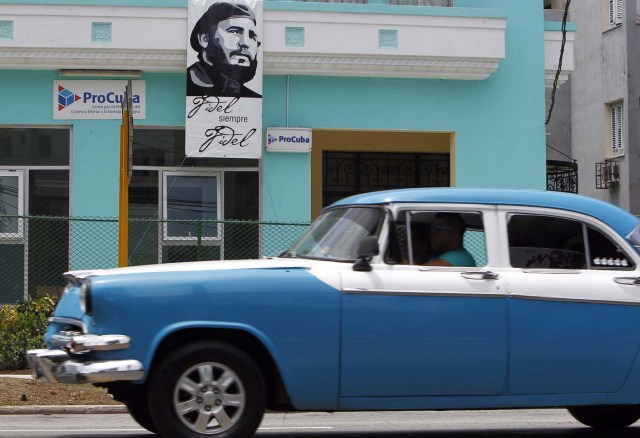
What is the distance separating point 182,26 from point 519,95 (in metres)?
5.49

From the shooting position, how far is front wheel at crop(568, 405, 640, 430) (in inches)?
335

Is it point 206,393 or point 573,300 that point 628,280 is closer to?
point 573,300

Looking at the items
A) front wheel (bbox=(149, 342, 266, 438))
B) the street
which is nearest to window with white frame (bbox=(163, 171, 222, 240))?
the street

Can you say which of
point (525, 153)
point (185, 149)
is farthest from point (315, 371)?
point (525, 153)

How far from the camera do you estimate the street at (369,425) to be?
28.4 feet

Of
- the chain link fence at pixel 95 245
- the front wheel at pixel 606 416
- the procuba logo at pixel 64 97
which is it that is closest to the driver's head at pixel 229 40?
the procuba logo at pixel 64 97

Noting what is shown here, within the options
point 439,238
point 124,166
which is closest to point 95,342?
point 439,238

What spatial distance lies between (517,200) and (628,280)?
921 mm

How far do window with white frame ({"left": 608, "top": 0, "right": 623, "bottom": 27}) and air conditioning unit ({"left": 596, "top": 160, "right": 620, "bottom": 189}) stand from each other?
343 centimetres

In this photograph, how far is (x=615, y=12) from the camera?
27.2 m

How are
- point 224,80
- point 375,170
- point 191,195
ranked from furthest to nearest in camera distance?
point 375,170 < point 191,195 < point 224,80

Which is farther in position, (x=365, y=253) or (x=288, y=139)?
(x=288, y=139)

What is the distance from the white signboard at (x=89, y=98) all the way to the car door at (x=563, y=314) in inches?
400

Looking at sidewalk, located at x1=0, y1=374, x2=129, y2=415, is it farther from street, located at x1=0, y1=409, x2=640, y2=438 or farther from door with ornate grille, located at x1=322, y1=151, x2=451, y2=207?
door with ornate grille, located at x1=322, y1=151, x2=451, y2=207
